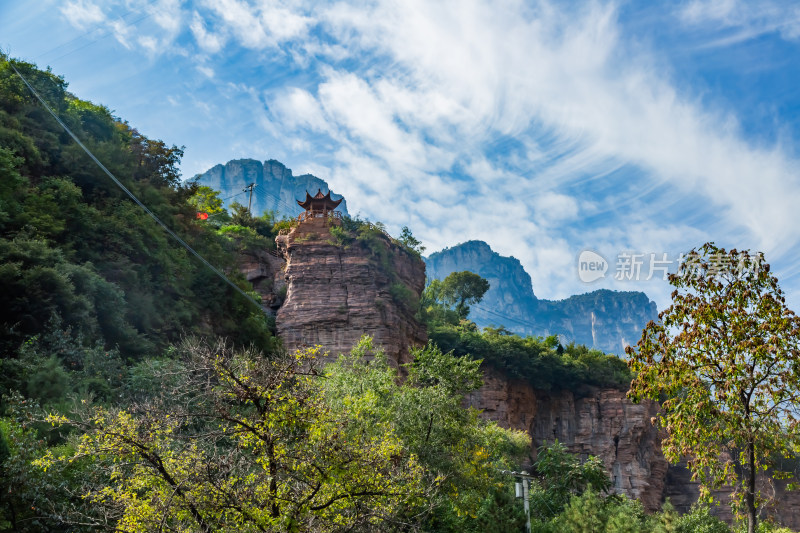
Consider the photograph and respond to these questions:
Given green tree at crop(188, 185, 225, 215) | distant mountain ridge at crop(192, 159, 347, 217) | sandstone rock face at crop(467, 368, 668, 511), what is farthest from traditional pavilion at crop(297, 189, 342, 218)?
distant mountain ridge at crop(192, 159, 347, 217)

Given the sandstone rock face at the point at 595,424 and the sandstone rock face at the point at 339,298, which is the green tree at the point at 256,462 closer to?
the sandstone rock face at the point at 339,298

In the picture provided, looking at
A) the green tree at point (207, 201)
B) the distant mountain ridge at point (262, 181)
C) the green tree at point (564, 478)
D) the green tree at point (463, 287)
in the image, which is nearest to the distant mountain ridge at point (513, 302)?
the distant mountain ridge at point (262, 181)

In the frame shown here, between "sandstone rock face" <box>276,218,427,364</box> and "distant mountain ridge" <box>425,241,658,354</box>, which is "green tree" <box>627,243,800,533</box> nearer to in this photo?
"sandstone rock face" <box>276,218,427,364</box>

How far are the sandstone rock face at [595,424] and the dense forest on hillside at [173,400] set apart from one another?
8910mm

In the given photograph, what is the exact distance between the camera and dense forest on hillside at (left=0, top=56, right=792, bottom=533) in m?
6.31

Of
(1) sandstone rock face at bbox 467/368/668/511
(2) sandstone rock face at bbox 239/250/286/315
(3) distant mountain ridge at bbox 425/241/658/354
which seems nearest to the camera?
(2) sandstone rock face at bbox 239/250/286/315

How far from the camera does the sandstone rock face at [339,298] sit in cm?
2859

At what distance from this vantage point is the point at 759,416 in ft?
24.2

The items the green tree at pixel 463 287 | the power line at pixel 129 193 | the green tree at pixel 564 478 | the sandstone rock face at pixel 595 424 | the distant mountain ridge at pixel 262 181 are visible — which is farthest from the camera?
the distant mountain ridge at pixel 262 181

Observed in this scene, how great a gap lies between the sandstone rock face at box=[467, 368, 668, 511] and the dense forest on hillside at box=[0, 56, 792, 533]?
8.91m

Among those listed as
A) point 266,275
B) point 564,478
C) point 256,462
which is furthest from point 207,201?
point 256,462

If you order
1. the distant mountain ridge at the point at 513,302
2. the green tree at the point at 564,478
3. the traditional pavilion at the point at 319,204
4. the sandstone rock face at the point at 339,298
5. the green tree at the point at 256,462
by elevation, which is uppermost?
the distant mountain ridge at the point at 513,302

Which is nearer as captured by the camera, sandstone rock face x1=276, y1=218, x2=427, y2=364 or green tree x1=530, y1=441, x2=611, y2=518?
green tree x1=530, y1=441, x2=611, y2=518

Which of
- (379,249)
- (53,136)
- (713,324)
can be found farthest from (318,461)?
(379,249)
